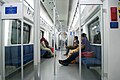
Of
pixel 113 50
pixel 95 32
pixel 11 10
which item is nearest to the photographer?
pixel 113 50

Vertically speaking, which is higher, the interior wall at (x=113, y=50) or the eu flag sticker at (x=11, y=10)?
the eu flag sticker at (x=11, y=10)

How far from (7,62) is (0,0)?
81.1 inches

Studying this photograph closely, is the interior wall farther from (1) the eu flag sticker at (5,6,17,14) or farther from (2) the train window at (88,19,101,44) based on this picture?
(1) the eu flag sticker at (5,6,17,14)

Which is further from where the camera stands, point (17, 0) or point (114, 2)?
point (17, 0)

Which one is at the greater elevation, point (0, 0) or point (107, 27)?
point (0, 0)

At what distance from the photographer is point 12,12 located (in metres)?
4.57

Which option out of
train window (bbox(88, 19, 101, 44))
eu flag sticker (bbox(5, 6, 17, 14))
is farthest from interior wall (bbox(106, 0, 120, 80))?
eu flag sticker (bbox(5, 6, 17, 14))

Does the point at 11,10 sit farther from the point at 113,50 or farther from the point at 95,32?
the point at 95,32

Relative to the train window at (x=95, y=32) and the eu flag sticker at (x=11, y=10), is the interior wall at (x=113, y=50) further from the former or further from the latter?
the eu flag sticker at (x=11, y=10)

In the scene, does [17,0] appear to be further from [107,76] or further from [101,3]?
[107,76]

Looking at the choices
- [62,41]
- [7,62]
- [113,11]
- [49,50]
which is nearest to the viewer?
[113,11]

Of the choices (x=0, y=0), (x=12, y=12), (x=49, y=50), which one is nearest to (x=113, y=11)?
(x=12, y=12)

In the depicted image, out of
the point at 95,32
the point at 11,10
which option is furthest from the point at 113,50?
the point at 11,10

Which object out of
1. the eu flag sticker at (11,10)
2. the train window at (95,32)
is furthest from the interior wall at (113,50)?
the eu flag sticker at (11,10)
